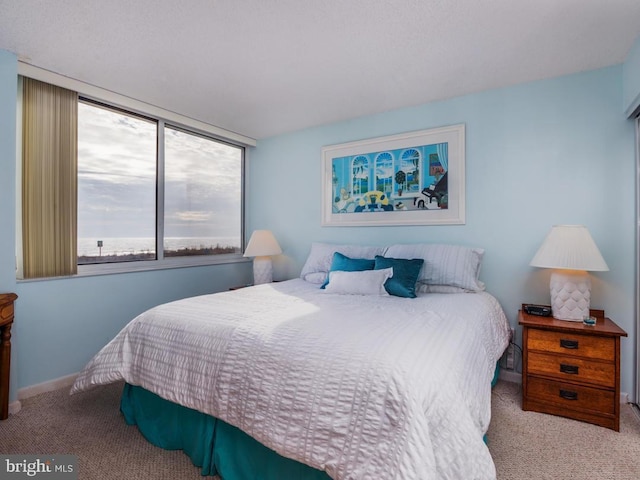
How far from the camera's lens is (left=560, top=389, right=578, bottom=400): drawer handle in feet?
7.02

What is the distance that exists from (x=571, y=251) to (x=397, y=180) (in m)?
1.56

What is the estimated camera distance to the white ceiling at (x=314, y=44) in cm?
186

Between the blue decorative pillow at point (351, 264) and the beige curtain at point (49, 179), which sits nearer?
the beige curtain at point (49, 179)

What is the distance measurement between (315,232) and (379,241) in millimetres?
806

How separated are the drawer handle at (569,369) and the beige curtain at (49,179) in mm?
3670

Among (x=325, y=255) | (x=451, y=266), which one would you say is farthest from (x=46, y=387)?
(x=451, y=266)

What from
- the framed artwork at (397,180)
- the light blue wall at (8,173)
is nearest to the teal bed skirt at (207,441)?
the light blue wall at (8,173)

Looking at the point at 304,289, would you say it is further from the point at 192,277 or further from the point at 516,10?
the point at 516,10

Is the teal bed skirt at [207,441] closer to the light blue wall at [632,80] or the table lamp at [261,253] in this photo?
the table lamp at [261,253]

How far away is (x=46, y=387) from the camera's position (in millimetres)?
2584

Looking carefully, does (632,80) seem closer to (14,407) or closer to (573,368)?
(573,368)

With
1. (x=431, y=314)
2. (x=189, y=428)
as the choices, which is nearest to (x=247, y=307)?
(x=189, y=428)

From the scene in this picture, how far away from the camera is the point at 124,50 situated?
2273 millimetres

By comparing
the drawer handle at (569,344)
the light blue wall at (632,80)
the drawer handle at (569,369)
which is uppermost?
the light blue wall at (632,80)
